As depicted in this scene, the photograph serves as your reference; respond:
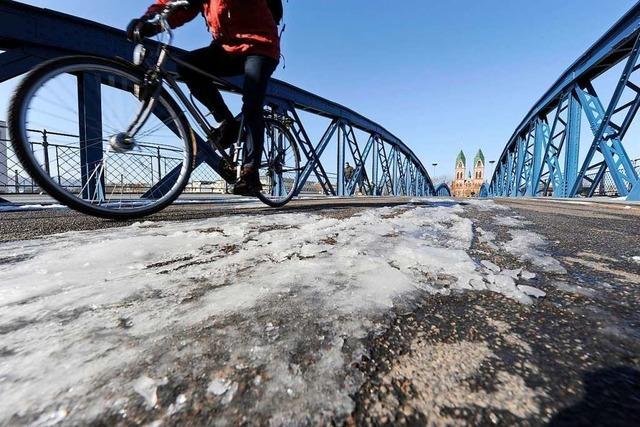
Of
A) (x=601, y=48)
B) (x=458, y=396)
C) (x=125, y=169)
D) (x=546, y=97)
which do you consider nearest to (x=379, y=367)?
(x=458, y=396)

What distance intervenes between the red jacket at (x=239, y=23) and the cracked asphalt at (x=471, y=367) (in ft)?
5.28

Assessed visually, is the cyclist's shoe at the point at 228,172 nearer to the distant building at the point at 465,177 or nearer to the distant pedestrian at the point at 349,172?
the distant pedestrian at the point at 349,172

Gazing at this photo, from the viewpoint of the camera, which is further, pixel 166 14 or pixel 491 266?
pixel 166 14

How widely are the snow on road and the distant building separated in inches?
2603

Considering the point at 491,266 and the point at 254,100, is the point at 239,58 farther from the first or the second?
the point at 491,266

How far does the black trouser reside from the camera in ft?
5.39

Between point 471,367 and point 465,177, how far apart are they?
250 ft

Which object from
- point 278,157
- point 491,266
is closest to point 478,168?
point 278,157

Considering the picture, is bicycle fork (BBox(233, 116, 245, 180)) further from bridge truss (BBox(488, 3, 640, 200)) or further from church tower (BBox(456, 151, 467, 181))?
church tower (BBox(456, 151, 467, 181))

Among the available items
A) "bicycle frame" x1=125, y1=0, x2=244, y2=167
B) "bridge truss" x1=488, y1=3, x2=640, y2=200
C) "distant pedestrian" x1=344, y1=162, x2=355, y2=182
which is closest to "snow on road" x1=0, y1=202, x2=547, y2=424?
"bicycle frame" x1=125, y1=0, x2=244, y2=167

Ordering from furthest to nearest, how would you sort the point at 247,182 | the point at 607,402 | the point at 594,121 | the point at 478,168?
1. the point at 478,168
2. the point at 594,121
3. the point at 247,182
4. the point at 607,402

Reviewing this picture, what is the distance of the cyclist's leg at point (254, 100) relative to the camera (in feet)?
5.37

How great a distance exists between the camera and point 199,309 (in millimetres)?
416

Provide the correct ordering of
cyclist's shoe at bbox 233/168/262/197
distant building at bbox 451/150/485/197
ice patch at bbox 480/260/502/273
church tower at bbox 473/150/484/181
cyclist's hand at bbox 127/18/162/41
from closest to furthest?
1. ice patch at bbox 480/260/502/273
2. cyclist's hand at bbox 127/18/162/41
3. cyclist's shoe at bbox 233/168/262/197
4. distant building at bbox 451/150/485/197
5. church tower at bbox 473/150/484/181
